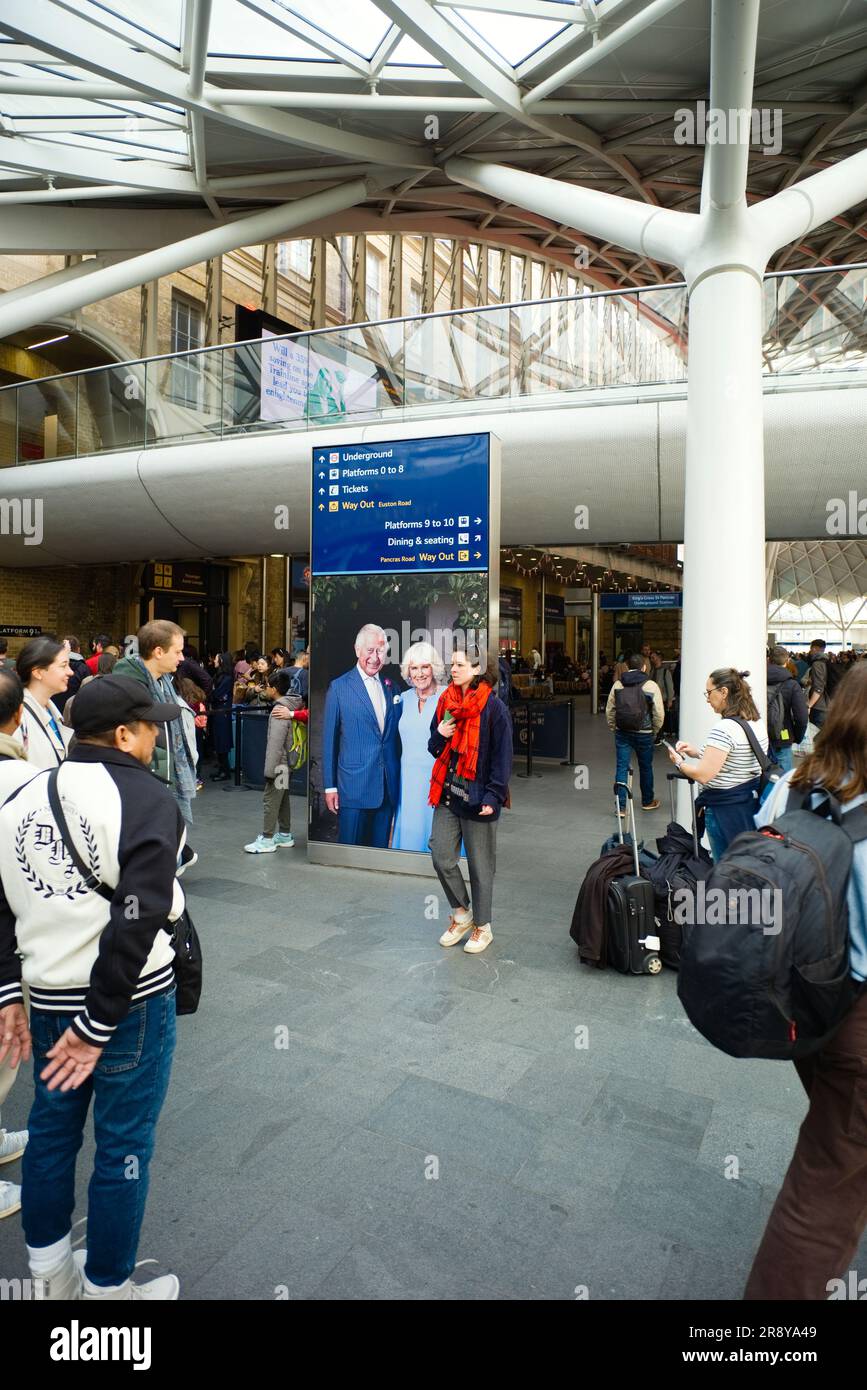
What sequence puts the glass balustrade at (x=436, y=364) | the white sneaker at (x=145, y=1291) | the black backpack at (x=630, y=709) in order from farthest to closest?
the glass balustrade at (x=436, y=364), the black backpack at (x=630, y=709), the white sneaker at (x=145, y=1291)

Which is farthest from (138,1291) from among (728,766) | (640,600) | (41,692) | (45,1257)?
(640,600)

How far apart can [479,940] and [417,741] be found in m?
2.12

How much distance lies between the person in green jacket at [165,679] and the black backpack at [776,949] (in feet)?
11.2

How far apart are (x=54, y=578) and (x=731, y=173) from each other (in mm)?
18265

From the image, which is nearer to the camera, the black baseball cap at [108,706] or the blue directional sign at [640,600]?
the black baseball cap at [108,706]

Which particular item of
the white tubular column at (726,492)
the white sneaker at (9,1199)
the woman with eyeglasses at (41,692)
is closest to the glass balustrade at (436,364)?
the white tubular column at (726,492)

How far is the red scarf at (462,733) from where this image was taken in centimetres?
489

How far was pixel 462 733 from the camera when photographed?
196 inches

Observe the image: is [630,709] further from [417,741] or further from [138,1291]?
[138,1291]

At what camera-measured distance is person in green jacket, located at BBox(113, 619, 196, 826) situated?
4.96 meters

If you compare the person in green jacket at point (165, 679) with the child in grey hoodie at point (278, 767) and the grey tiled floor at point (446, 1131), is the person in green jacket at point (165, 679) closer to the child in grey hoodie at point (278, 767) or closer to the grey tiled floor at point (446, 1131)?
the grey tiled floor at point (446, 1131)

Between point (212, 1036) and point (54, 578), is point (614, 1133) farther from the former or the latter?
point (54, 578)
